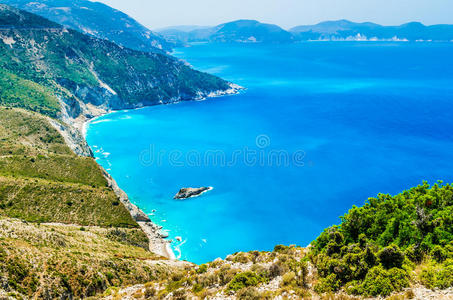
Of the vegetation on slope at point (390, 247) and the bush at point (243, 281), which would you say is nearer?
the vegetation on slope at point (390, 247)

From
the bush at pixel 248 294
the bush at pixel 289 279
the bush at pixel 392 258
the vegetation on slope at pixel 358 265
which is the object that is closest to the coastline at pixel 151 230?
the vegetation on slope at pixel 358 265

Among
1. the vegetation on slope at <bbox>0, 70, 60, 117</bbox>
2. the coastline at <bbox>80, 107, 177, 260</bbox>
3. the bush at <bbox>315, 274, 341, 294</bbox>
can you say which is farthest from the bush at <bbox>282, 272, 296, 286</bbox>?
the vegetation on slope at <bbox>0, 70, 60, 117</bbox>

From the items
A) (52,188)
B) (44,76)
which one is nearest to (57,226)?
(52,188)

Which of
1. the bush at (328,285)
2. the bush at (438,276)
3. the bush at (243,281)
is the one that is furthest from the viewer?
the bush at (243,281)

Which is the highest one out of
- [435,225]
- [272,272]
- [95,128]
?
[435,225]

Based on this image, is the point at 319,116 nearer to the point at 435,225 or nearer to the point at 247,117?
the point at 247,117

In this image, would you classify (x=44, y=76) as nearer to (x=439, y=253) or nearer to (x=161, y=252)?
(x=161, y=252)

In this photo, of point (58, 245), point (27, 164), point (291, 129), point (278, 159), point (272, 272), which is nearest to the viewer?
point (272, 272)

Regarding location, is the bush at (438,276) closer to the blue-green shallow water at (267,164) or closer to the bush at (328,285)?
the bush at (328,285)

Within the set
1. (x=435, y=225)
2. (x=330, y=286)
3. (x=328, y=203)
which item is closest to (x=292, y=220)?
(x=328, y=203)

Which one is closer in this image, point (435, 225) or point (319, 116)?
point (435, 225)

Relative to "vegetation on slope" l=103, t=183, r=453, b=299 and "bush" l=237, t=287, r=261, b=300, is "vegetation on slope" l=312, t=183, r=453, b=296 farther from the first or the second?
"bush" l=237, t=287, r=261, b=300
